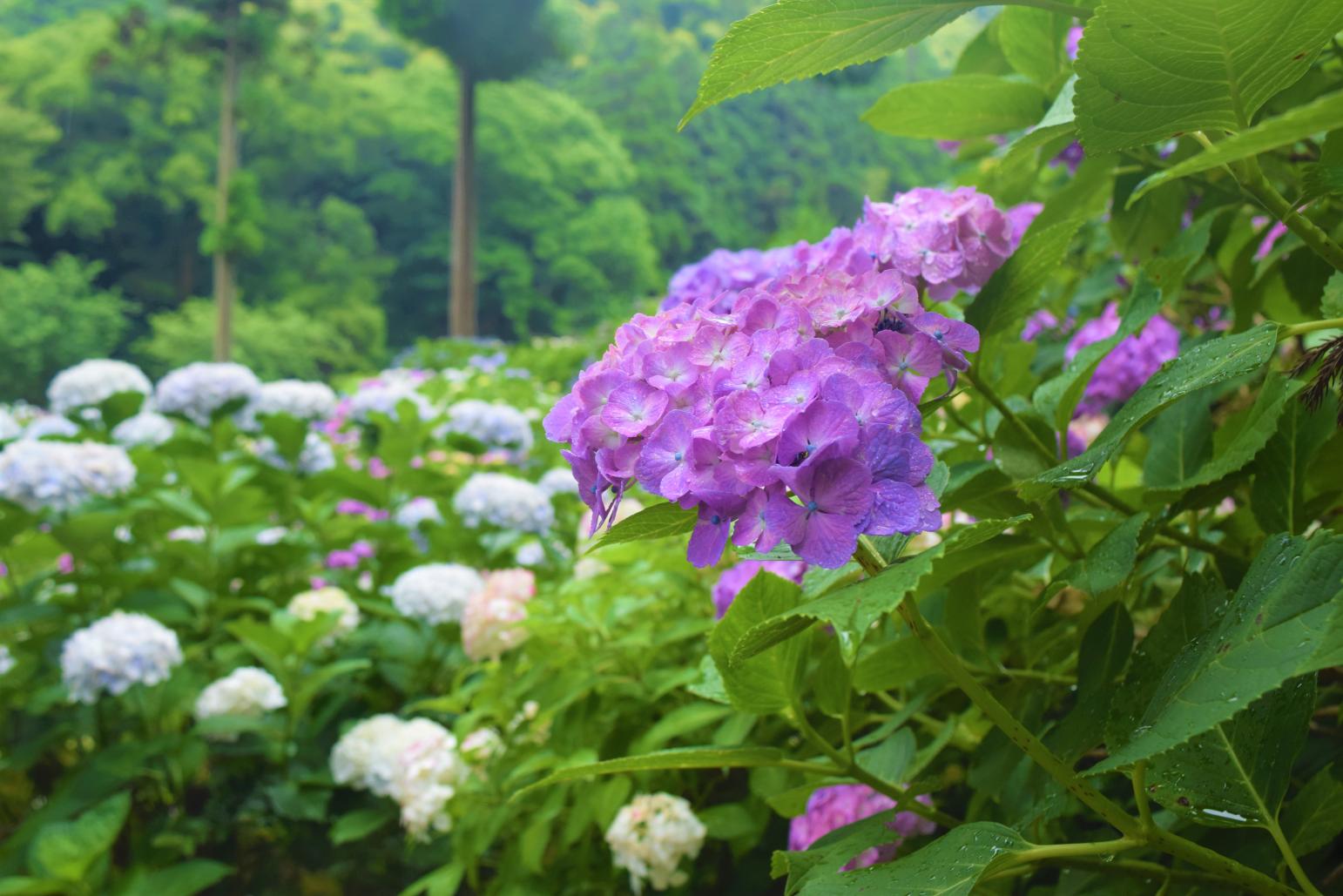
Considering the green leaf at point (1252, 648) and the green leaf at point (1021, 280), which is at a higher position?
the green leaf at point (1021, 280)

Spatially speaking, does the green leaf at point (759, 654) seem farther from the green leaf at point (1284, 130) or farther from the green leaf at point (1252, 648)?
the green leaf at point (1284, 130)

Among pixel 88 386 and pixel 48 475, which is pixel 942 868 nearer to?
pixel 48 475

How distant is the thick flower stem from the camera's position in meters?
0.42

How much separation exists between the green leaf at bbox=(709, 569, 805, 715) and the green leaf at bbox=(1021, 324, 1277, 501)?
0.15m

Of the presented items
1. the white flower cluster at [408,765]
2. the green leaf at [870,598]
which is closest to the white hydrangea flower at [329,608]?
the white flower cluster at [408,765]

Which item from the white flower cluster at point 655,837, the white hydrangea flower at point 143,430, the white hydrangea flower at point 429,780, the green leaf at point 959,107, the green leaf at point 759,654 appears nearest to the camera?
the green leaf at point 759,654

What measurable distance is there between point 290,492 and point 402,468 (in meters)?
0.24

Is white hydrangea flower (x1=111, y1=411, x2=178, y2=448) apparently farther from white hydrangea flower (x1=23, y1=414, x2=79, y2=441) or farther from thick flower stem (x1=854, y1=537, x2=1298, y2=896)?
thick flower stem (x1=854, y1=537, x2=1298, y2=896)

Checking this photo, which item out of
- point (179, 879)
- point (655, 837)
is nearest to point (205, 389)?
point (179, 879)

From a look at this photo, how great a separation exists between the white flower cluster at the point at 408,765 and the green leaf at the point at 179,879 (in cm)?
19

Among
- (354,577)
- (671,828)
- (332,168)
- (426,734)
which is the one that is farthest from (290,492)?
(332,168)

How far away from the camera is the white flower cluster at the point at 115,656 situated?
58.1 inches

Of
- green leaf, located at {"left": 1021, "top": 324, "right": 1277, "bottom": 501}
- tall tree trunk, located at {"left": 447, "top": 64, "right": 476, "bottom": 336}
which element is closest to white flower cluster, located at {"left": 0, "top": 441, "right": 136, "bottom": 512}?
green leaf, located at {"left": 1021, "top": 324, "right": 1277, "bottom": 501}

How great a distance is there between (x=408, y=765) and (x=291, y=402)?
1494 mm
